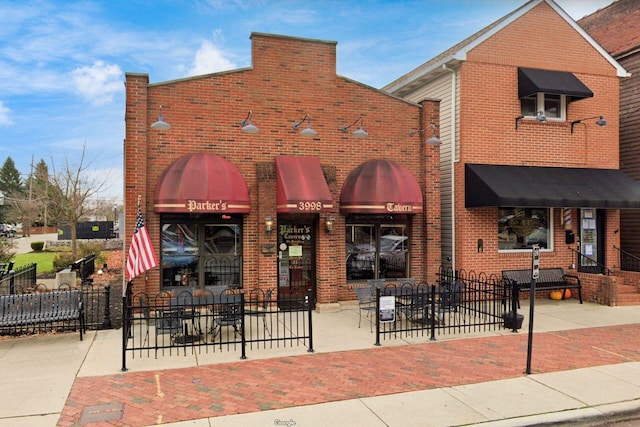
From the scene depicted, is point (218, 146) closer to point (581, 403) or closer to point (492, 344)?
point (492, 344)

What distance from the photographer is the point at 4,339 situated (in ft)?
31.0

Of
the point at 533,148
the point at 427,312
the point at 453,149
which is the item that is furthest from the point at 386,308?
the point at 533,148

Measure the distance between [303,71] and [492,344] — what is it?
8.46m

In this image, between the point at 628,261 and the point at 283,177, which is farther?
the point at 628,261

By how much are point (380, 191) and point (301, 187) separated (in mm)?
2182

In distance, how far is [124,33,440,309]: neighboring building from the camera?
11344mm

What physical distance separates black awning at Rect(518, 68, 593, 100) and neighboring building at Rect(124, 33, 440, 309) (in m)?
2.92

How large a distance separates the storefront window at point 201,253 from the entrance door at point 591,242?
36.0 ft

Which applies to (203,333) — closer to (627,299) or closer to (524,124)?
(524,124)

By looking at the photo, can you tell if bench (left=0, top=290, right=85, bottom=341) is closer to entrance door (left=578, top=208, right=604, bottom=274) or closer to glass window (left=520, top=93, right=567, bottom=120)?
glass window (left=520, top=93, right=567, bottom=120)

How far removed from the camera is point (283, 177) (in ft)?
38.5

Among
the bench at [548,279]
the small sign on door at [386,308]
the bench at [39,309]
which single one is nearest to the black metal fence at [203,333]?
the bench at [39,309]

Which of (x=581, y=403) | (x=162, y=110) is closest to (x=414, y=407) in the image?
(x=581, y=403)

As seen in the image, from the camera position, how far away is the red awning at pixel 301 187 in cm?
1132
